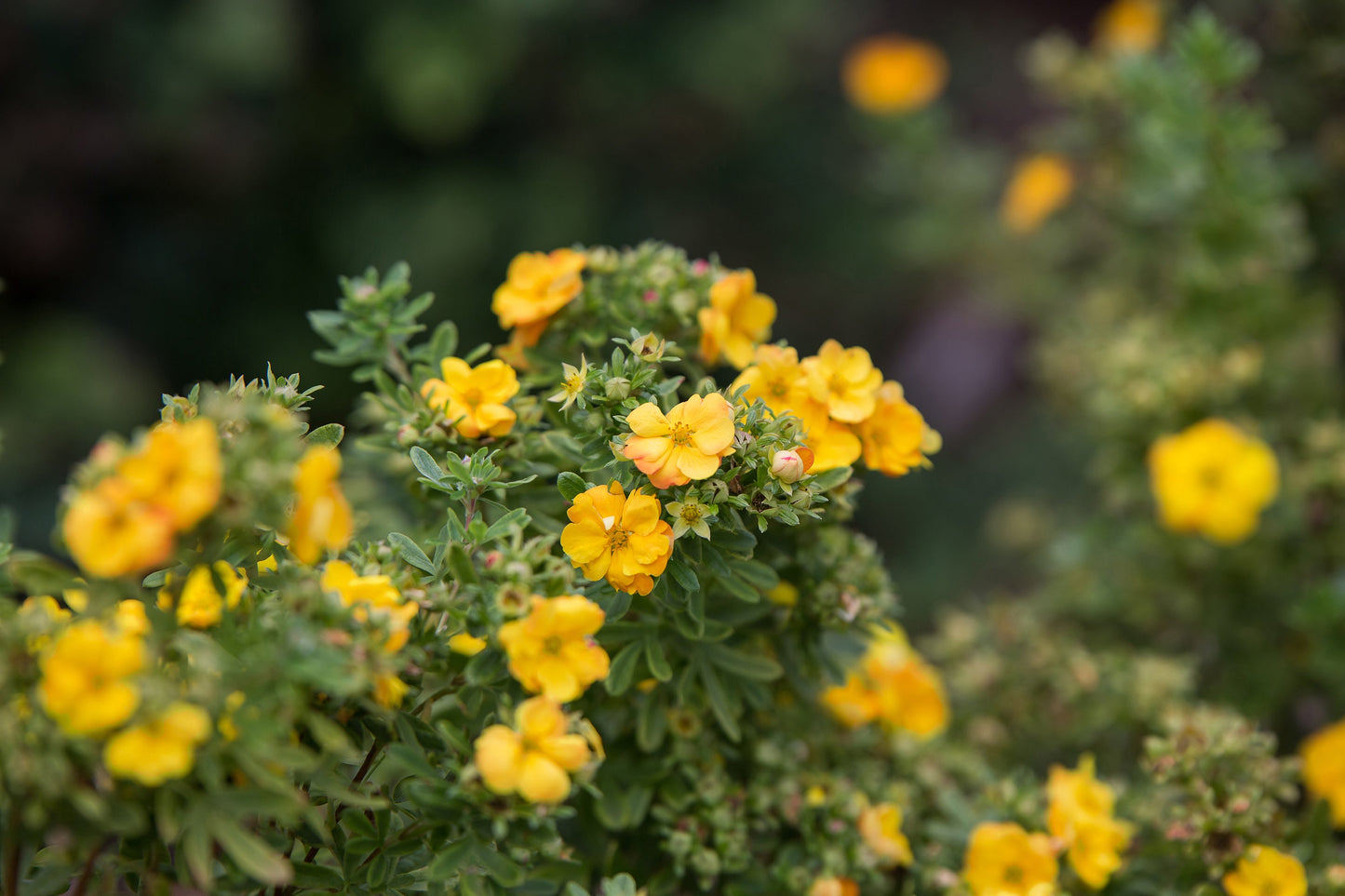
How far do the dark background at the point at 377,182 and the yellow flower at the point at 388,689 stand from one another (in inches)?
91.0

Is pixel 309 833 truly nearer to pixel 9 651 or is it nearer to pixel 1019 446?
pixel 9 651

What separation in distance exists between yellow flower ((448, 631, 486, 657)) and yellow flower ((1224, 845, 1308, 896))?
33.9 inches

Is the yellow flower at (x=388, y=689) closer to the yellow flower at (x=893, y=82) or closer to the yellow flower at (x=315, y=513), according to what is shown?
the yellow flower at (x=315, y=513)

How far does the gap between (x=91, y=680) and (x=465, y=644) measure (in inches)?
13.6

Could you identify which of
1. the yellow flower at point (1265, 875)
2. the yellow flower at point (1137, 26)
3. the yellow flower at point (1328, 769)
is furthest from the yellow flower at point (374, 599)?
the yellow flower at point (1137, 26)

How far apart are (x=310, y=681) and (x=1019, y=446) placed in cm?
314

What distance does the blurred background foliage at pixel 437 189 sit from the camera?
2.98 metres

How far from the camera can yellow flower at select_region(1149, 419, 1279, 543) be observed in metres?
1.64

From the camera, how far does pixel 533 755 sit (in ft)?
2.65

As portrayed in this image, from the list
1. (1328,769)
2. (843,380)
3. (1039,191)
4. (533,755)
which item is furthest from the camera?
(1039,191)

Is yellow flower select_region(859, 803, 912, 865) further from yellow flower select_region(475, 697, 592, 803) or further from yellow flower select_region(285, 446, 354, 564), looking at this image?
yellow flower select_region(285, 446, 354, 564)

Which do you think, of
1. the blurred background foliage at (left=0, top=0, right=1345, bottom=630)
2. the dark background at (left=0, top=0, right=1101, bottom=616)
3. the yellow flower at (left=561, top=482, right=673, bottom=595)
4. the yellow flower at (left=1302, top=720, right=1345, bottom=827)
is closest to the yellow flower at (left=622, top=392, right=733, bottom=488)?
the yellow flower at (left=561, top=482, right=673, bottom=595)

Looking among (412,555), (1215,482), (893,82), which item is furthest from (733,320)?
(893,82)

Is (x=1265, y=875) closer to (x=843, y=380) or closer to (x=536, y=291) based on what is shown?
(x=843, y=380)
